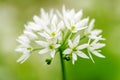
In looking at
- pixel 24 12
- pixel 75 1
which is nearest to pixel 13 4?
pixel 24 12

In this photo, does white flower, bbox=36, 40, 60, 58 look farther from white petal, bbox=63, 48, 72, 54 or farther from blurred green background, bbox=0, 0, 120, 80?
blurred green background, bbox=0, 0, 120, 80

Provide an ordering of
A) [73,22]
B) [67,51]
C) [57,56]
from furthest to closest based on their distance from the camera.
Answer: [57,56] → [73,22] → [67,51]

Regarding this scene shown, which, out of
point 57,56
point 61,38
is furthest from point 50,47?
point 57,56

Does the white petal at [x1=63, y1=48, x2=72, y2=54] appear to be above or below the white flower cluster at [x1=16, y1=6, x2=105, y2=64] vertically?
below

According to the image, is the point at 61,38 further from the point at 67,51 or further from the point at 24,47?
the point at 24,47

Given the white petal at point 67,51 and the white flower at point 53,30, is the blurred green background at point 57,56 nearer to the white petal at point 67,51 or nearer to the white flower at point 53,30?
the white flower at point 53,30

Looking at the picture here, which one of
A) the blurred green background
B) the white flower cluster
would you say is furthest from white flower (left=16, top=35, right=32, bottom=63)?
the blurred green background

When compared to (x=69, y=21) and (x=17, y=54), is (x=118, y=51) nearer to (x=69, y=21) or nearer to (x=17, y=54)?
(x=17, y=54)

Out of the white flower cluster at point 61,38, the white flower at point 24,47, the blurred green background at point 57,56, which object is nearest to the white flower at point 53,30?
the white flower cluster at point 61,38

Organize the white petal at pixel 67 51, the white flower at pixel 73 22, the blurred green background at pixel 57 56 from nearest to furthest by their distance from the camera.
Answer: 1. the white petal at pixel 67 51
2. the white flower at pixel 73 22
3. the blurred green background at pixel 57 56
